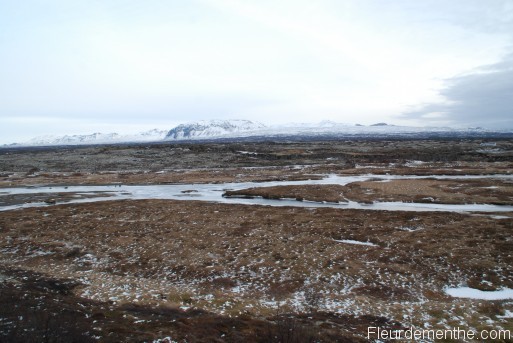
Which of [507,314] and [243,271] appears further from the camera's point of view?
[243,271]

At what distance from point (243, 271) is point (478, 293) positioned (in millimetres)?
10804

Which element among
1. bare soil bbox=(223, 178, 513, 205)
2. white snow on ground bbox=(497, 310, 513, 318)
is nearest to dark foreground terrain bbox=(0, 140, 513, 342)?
white snow on ground bbox=(497, 310, 513, 318)

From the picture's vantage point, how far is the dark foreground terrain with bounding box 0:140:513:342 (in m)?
11.2

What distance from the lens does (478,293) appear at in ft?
46.1

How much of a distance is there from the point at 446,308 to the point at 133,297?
1269cm

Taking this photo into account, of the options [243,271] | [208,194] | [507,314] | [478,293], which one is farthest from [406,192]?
[243,271]

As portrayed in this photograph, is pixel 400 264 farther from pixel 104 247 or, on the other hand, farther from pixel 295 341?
pixel 104 247

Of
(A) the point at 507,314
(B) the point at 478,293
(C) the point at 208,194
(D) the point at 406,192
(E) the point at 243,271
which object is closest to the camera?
(A) the point at 507,314

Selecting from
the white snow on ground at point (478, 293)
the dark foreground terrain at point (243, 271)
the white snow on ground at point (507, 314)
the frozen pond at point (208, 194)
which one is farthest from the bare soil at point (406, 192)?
the white snow on ground at point (507, 314)

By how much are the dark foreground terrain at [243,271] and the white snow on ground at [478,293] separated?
0.31m

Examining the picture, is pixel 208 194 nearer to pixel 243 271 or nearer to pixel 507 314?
pixel 243 271

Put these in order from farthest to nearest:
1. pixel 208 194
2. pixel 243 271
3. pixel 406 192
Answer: pixel 208 194, pixel 406 192, pixel 243 271

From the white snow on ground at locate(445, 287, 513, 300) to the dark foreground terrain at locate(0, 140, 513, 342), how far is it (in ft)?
1.03

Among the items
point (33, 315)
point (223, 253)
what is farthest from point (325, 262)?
point (33, 315)
